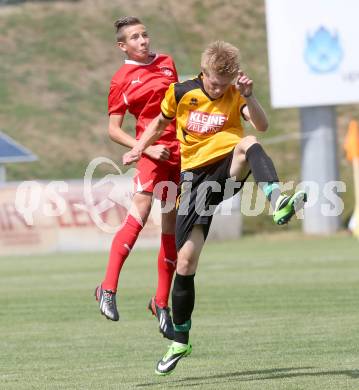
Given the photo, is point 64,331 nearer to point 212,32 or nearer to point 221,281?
point 221,281

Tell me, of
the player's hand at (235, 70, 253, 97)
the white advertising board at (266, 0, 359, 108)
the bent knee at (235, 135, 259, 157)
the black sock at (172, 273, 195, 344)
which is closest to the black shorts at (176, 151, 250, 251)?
the bent knee at (235, 135, 259, 157)

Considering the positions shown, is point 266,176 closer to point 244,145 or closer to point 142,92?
point 244,145

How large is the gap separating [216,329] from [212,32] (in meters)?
34.1

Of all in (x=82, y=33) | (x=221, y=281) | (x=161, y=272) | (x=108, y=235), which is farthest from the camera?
(x=82, y=33)

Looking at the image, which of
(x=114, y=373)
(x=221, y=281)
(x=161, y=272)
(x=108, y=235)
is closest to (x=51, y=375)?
(x=114, y=373)

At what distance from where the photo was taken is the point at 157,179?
916 centimetres

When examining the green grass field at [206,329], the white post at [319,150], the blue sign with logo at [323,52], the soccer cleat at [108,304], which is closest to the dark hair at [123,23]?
the soccer cleat at [108,304]

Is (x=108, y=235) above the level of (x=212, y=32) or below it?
below

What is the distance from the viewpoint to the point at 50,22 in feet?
142

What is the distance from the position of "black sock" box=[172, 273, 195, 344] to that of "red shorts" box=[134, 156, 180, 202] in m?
1.11

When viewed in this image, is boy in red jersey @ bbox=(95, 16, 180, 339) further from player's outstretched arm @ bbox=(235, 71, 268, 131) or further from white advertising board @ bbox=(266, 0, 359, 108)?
white advertising board @ bbox=(266, 0, 359, 108)

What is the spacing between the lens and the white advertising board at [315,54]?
27.1 meters

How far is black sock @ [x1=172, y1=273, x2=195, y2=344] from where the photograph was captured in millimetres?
8125

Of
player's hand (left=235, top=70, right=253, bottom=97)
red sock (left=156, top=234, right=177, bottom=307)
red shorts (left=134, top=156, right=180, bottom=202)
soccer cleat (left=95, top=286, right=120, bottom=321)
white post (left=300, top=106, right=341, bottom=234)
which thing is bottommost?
white post (left=300, top=106, right=341, bottom=234)
